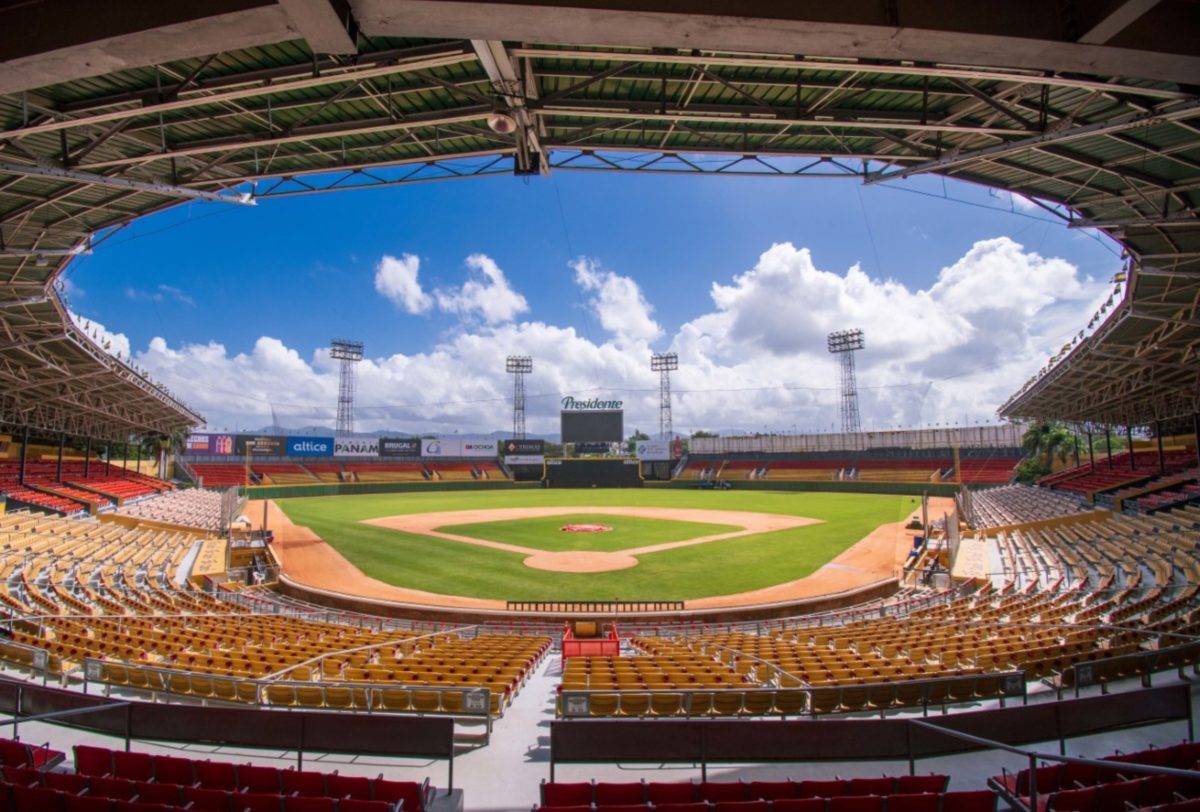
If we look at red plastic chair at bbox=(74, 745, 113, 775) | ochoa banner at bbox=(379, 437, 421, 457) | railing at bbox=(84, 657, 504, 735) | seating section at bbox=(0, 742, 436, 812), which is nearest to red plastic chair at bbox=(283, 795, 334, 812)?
seating section at bbox=(0, 742, 436, 812)

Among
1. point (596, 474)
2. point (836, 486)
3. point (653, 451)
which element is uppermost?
point (653, 451)

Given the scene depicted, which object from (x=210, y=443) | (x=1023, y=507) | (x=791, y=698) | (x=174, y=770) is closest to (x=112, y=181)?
(x=174, y=770)

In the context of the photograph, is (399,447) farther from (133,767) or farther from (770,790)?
(770,790)

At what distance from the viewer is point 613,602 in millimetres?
24516

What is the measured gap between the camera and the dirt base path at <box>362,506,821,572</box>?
111ft

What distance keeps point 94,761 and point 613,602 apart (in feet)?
63.6

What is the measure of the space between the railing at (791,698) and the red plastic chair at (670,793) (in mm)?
3371

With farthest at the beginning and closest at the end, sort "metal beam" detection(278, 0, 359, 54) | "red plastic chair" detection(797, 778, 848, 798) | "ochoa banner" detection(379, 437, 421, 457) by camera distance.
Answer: "ochoa banner" detection(379, 437, 421, 457) < "red plastic chair" detection(797, 778, 848, 798) < "metal beam" detection(278, 0, 359, 54)

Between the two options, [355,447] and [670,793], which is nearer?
[670,793]

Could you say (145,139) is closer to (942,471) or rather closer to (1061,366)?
(1061,366)

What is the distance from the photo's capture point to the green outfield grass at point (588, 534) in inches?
1566

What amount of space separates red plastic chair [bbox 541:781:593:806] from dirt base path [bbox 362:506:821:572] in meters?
26.3

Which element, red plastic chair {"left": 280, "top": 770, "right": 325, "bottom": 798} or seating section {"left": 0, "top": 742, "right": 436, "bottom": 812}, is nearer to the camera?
seating section {"left": 0, "top": 742, "right": 436, "bottom": 812}

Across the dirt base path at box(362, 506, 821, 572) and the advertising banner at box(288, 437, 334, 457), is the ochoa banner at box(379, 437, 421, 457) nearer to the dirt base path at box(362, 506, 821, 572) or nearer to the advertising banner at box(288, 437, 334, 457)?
the advertising banner at box(288, 437, 334, 457)
